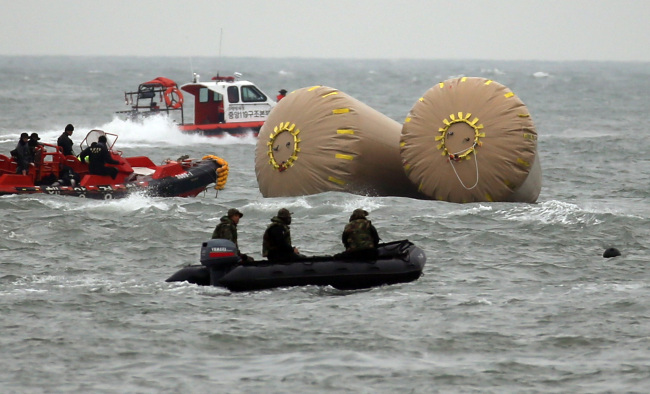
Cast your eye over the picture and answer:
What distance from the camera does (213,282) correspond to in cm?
1580

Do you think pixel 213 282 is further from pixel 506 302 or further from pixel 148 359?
pixel 506 302

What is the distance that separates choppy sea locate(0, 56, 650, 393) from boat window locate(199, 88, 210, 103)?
1450 centimetres

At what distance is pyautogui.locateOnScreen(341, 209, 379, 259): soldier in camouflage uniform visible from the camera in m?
15.7

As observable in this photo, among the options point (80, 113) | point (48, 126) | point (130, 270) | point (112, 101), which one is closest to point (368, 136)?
point (130, 270)

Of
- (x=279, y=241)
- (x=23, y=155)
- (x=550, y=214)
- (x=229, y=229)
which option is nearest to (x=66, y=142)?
(x=23, y=155)

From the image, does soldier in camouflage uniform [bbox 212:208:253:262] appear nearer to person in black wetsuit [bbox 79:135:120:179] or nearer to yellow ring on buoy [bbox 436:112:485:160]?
yellow ring on buoy [bbox 436:112:485:160]

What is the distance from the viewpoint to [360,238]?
15.7 m

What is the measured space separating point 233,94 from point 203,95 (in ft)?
4.77

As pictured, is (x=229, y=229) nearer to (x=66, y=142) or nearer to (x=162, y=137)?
(x=66, y=142)

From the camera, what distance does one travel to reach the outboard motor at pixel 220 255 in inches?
611

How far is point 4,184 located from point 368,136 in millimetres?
7561

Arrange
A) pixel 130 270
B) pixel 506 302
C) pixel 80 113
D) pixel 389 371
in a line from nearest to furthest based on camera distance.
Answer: pixel 389 371, pixel 506 302, pixel 130 270, pixel 80 113

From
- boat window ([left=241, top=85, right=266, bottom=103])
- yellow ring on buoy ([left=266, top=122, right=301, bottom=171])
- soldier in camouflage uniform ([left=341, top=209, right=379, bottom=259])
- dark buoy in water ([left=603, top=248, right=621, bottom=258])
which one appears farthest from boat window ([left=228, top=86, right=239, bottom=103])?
soldier in camouflage uniform ([left=341, top=209, right=379, bottom=259])

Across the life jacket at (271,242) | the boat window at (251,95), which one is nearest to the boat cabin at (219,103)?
the boat window at (251,95)
